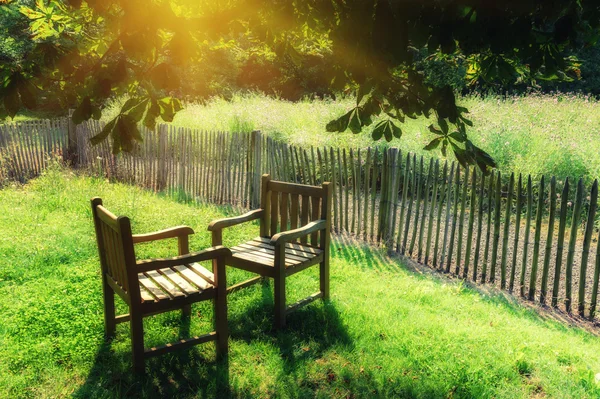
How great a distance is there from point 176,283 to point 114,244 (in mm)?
465

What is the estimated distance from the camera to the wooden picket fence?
4.95m

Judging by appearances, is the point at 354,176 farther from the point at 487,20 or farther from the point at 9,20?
the point at 9,20

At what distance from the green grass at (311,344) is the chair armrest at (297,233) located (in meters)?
0.63

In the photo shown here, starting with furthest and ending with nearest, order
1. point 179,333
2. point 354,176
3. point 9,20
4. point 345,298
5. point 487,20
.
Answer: point 9,20 < point 354,176 < point 345,298 < point 179,333 < point 487,20

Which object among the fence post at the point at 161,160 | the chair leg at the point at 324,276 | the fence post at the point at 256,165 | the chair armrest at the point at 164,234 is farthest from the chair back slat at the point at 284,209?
the fence post at the point at 161,160

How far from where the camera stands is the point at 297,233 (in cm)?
372

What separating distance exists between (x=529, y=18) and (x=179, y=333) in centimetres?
289

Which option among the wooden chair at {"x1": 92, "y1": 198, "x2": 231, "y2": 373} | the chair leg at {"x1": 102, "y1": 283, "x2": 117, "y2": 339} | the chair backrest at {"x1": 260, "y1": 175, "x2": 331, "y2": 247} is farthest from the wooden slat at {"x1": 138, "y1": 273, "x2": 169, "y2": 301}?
the chair backrest at {"x1": 260, "y1": 175, "x2": 331, "y2": 247}

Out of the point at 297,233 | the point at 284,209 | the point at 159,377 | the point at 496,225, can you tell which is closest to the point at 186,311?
the point at 159,377

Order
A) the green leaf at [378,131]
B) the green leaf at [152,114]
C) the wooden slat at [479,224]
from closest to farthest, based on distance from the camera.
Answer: the green leaf at [152,114], the green leaf at [378,131], the wooden slat at [479,224]

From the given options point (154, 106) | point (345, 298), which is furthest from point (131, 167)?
point (154, 106)

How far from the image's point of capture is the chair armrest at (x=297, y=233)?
3514 millimetres

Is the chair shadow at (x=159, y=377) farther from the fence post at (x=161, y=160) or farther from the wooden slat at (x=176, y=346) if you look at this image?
the fence post at (x=161, y=160)

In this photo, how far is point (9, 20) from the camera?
23547mm
